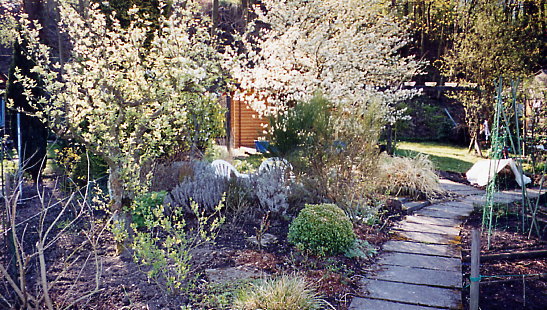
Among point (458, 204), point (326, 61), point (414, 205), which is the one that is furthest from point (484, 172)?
point (326, 61)

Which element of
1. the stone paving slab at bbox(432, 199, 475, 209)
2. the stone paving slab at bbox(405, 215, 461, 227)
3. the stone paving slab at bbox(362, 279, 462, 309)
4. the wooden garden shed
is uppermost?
the wooden garden shed

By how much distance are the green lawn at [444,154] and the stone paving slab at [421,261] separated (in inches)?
200

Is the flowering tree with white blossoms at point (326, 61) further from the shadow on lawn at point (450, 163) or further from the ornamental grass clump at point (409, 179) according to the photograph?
the shadow on lawn at point (450, 163)

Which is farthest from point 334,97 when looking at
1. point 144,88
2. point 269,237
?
point 144,88

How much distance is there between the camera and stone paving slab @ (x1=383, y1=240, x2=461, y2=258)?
166 inches

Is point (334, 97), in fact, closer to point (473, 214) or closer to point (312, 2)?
point (312, 2)

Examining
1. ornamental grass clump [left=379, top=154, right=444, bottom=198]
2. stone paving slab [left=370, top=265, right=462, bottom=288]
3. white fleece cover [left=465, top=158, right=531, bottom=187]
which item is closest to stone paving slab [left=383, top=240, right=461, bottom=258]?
stone paving slab [left=370, top=265, right=462, bottom=288]

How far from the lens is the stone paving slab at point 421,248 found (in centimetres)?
421

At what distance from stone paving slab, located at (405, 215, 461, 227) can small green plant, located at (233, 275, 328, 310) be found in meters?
2.82

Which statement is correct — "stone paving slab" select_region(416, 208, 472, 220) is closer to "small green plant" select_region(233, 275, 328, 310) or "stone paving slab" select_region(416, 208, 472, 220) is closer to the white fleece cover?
the white fleece cover

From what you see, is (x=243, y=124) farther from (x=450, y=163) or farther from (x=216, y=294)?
(x=216, y=294)

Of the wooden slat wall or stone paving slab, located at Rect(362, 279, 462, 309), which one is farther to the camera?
the wooden slat wall

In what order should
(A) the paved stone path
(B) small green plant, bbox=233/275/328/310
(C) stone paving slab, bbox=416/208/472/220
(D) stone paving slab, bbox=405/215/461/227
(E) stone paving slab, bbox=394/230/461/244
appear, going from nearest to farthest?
(B) small green plant, bbox=233/275/328/310, (A) the paved stone path, (E) stone paving slab, bbox=394/230/461/244, (D) stone paving slab, bbox=405/215/461/227, (C) stone paving slab, bbox=416/208/472/220

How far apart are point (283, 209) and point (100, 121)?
92.0 inches
